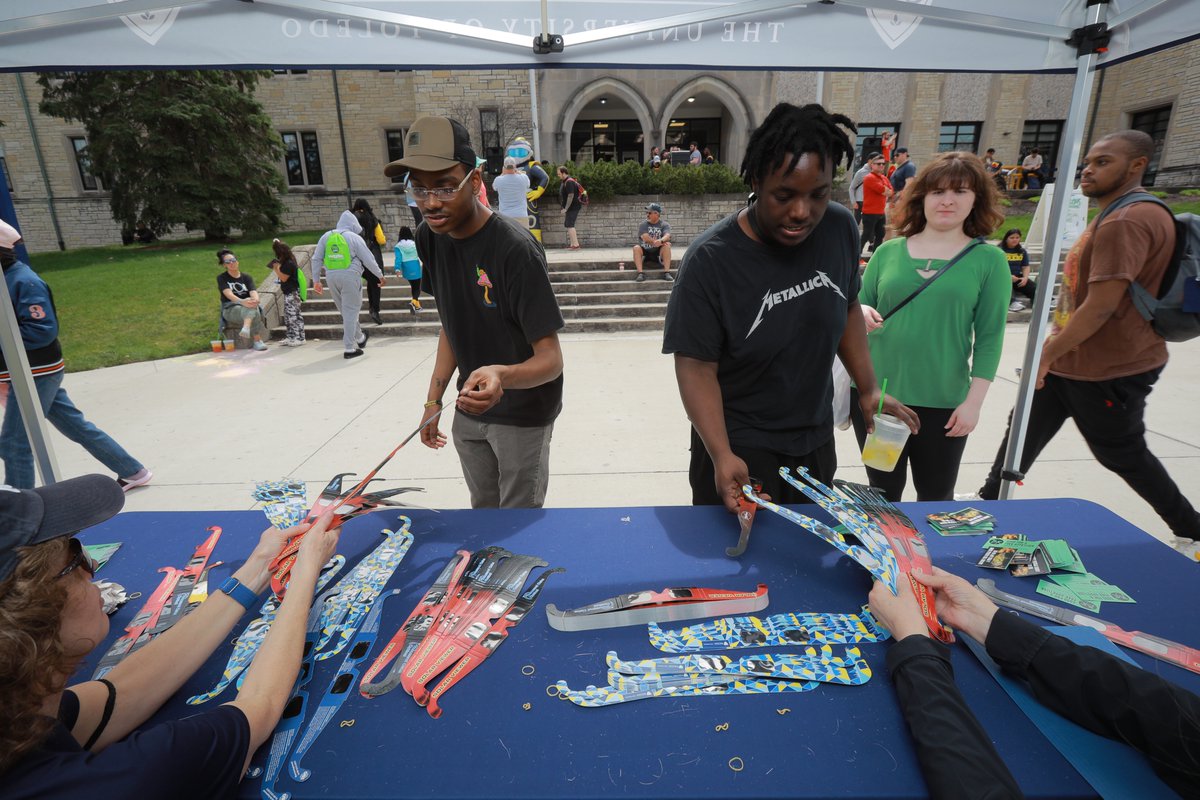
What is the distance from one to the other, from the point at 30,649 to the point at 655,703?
39.3 inches

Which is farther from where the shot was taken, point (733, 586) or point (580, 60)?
point (580, 60)

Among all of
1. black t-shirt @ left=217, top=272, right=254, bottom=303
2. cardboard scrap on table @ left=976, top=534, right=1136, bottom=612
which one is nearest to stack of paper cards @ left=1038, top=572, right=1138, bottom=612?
cardboard scrap on table @ left=976, top=534, right=1136, bottom=612

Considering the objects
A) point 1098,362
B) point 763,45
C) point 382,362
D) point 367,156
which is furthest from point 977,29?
point 367,156

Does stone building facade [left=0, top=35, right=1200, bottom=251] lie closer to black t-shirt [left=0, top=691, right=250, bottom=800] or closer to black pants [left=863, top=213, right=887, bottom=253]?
black pants [left=863, top=213, right=887, bottom=253]

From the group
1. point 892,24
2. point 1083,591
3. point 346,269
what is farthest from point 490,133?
point 1083,591

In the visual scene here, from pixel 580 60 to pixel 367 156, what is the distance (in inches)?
921

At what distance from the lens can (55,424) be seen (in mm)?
3695

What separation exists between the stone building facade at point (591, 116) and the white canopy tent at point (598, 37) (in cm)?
1723

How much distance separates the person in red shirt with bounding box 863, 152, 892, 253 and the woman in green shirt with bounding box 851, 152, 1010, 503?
826 cm

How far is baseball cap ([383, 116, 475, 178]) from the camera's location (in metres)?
1.86

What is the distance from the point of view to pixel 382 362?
7445 millimetres

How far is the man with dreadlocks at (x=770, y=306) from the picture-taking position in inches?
63.0

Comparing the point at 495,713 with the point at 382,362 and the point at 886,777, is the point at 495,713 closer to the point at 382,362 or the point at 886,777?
the point at 886,777

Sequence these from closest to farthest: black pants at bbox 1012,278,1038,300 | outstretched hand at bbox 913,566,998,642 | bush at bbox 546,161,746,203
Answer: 1. outstretched hand at bbox 913,566,998,642
2. black pants at bbox 1012,278,1038,300
3. bush at bbox 546,161,746,203
